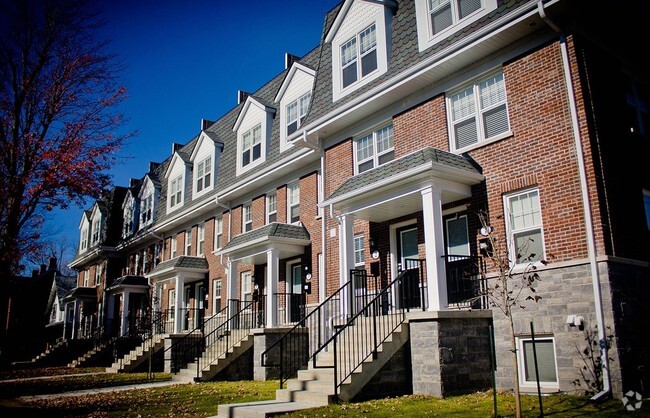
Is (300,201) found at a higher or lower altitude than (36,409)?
higher

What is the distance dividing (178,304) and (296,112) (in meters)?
10.2

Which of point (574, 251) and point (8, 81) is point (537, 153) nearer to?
point (574, 251)

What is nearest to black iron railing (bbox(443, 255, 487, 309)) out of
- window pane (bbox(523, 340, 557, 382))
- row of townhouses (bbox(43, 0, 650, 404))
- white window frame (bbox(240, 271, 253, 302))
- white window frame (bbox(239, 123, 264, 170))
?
row of townhouses (bbox(43, 0, 650, 404))

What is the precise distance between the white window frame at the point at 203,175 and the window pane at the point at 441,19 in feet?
46.6

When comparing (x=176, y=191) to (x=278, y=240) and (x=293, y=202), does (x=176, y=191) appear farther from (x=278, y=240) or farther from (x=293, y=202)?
(x=278, y=240)

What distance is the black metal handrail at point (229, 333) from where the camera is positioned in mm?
17141

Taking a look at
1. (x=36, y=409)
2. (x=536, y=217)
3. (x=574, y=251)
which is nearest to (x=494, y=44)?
(x=536, y=217)

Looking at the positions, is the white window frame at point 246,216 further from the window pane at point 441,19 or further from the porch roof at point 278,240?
the window pane at point 441,19

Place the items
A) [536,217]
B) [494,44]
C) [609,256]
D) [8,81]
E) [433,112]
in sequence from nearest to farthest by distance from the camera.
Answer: [609,256] → [536,217] → [494,44] → [433,112] → [8,81]

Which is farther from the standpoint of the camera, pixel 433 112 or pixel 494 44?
pixel 433 112

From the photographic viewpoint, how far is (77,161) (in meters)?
17.9

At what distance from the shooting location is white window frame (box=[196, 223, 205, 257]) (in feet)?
81.1

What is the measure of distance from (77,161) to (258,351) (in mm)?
8779

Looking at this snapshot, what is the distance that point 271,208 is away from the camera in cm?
2039
